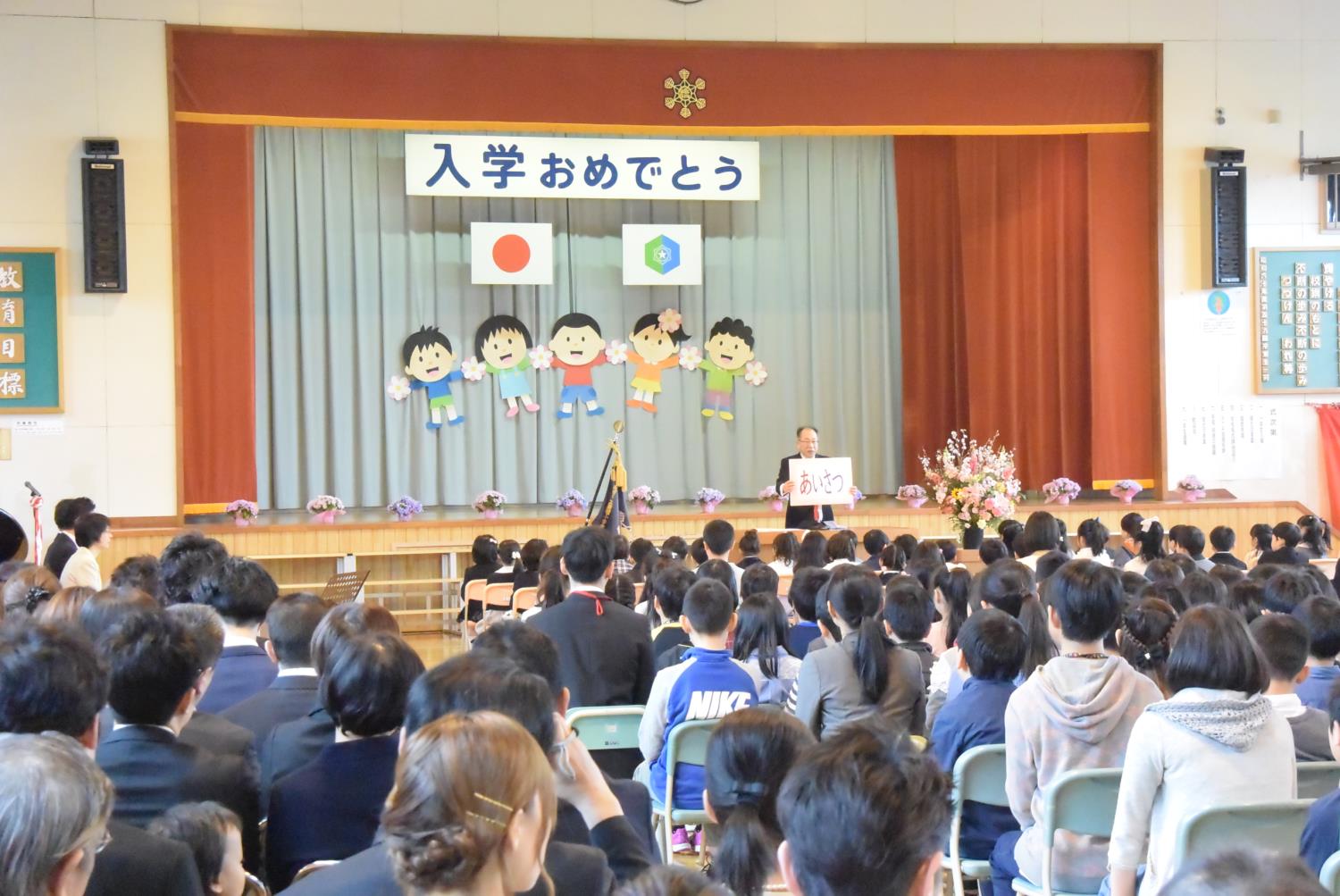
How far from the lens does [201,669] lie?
2.58 meters

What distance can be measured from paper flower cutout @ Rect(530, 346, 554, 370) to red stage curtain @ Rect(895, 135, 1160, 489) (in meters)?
3.25

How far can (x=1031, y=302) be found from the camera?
11.3 metres

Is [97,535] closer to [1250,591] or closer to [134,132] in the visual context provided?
[134,132]

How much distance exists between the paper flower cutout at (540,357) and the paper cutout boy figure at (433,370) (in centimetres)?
65

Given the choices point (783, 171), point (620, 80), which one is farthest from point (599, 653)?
point (783, 171)

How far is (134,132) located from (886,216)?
6410 mm

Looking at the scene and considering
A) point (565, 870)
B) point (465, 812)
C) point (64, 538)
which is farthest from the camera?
point (64, 538)

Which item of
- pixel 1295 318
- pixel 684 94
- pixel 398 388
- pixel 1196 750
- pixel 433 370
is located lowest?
pixel 1196 750

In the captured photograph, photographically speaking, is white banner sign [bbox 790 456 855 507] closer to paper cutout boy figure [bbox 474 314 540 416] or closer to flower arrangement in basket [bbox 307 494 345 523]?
flower arrangement in basket [bbox 307 494 345 523]

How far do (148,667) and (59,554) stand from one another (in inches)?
179

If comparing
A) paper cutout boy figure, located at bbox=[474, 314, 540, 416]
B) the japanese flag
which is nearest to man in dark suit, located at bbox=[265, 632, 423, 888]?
the japanese flag

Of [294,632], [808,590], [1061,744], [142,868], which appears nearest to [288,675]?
[294,632]

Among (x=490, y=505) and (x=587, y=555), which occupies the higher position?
(x=587, y=555)

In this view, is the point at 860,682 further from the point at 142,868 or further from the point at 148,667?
the point at 142,868
